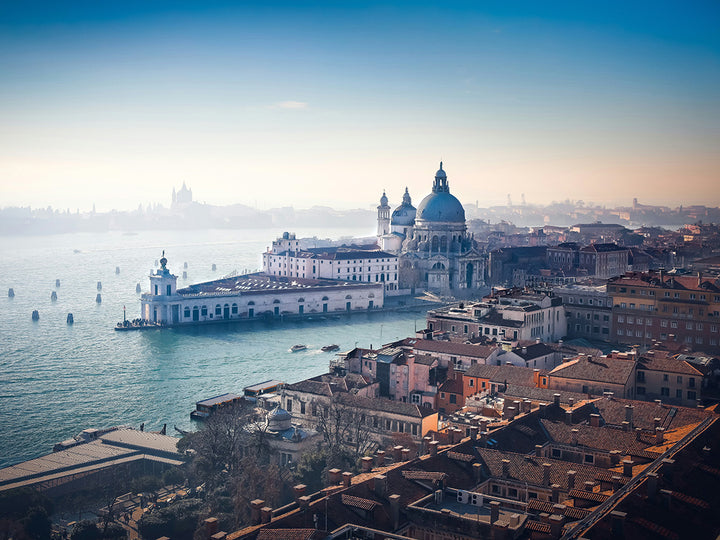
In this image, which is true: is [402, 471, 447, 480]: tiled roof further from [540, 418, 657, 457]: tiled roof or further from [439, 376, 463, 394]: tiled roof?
[439, 376, 463, 394]: tiled roof

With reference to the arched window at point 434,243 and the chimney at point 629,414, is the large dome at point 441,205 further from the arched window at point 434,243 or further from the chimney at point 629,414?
the chimney at point 629,414

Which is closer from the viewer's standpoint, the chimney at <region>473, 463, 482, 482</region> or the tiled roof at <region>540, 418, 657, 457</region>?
the chimney at <region>473, 463, 482, 482</region>

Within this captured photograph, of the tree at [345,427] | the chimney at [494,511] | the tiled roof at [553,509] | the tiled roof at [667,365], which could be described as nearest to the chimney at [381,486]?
the chimney at [494,511]

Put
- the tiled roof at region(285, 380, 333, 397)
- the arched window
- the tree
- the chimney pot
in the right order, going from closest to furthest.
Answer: the chimney pot < the tree < the tiled roof at region(285, 380, 333, 397) < the arched window

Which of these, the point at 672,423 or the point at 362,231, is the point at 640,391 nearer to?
the point at 672,423

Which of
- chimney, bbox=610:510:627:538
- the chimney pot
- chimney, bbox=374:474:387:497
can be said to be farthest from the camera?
the chimney pot

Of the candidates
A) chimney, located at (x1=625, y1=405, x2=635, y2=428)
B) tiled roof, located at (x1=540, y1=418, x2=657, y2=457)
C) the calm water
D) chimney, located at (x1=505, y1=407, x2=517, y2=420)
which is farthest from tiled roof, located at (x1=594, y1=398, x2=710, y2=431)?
the calm water
